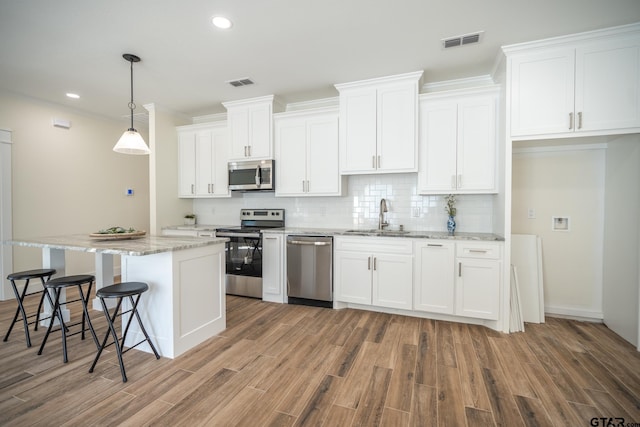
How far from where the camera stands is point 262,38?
→ 268 cm

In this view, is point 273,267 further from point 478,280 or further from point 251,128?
point 478,280

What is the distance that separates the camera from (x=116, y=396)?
75.3 inches

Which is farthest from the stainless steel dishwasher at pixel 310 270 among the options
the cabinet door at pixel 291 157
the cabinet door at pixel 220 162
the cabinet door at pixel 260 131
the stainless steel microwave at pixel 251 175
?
the cabinet door at pixel 220 162

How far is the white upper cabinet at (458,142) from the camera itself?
10.4 feet

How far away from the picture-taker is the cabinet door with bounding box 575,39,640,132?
2498 millimetres

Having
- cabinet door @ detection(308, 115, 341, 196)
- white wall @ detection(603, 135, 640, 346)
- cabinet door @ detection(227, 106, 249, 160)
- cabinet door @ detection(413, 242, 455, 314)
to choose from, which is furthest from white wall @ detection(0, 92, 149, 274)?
white wall @ detection(603, 135, 640, 346)

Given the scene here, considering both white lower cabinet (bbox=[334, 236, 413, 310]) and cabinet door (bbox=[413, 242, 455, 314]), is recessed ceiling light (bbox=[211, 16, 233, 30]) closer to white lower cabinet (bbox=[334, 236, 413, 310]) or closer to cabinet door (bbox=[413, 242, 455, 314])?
white lower cabinet (bbox=[334, 236, 413, 310])

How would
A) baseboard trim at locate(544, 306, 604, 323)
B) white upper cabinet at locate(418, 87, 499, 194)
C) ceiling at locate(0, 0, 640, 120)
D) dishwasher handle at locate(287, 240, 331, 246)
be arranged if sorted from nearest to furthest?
ceiling at locate(0, 0, 640, 120) → baseboard trim at locate(544, 306, 604, 323) → white upper cabinet at locate(418, 87, 499, 194) → dishwasher handle at locate(287, 240, 331, 246)

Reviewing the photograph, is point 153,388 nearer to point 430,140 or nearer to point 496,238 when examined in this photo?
point 496,238

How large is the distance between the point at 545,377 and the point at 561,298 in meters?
1.50

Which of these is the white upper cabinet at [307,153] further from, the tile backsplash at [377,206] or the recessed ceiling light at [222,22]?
the recessed ceiling light at [222,22]

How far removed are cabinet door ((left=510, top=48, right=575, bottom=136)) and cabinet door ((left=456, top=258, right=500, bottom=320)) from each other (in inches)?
53.0

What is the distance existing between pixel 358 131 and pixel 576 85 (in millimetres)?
2093

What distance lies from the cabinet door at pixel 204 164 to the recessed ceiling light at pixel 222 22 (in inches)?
91.7
